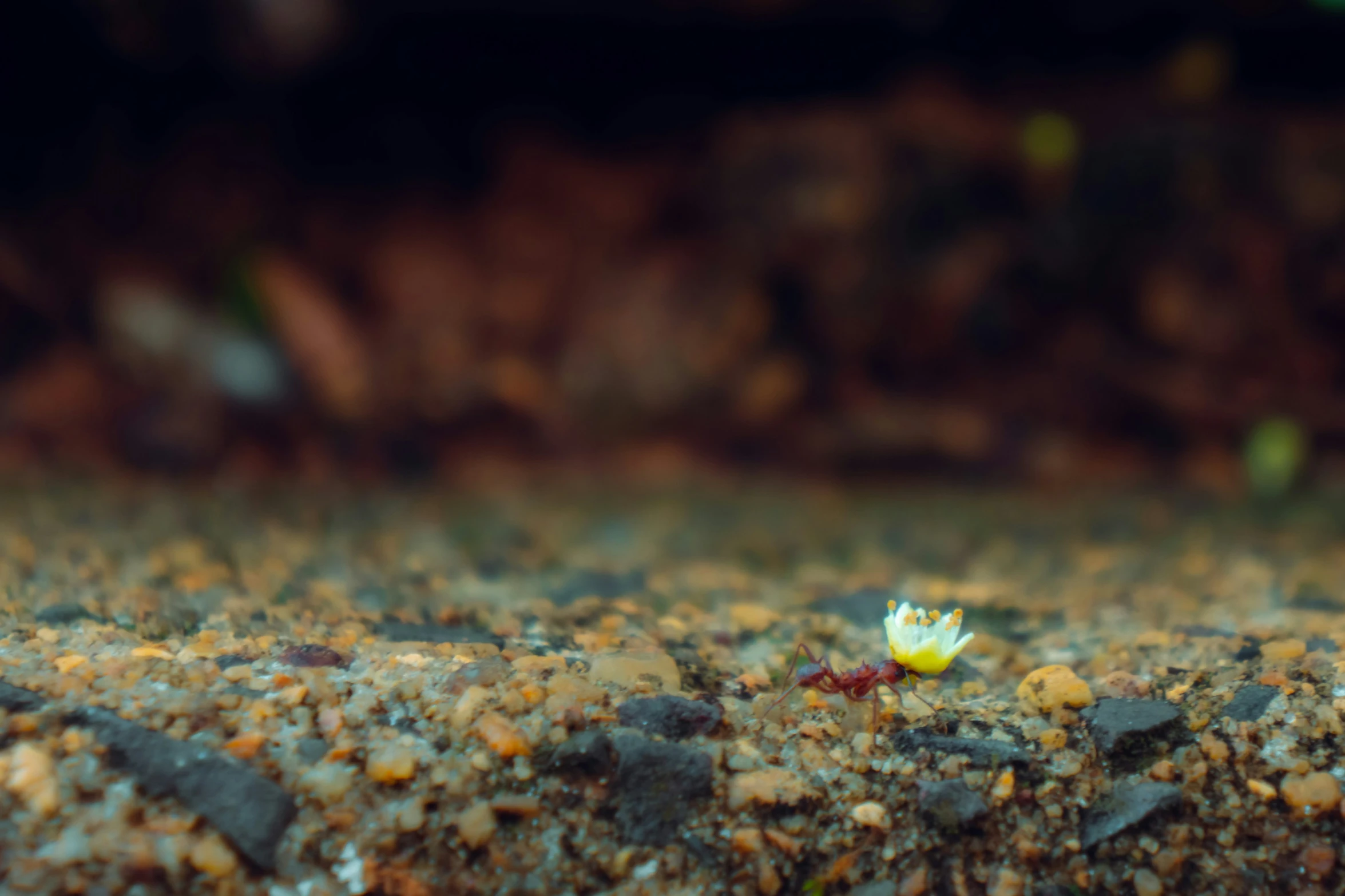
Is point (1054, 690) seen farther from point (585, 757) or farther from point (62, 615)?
point (62, 615)

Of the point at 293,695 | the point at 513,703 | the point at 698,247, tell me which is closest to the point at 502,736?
the point at 513,703

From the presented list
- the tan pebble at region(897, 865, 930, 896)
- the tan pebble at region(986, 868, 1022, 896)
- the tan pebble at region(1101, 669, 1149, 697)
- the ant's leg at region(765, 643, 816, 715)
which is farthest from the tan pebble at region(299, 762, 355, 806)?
the tan pebble at region(1101, 669, 1149, 697)

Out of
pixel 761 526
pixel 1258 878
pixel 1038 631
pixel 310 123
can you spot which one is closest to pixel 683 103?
pixel 310 123

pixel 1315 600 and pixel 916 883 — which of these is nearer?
pixel 916 883

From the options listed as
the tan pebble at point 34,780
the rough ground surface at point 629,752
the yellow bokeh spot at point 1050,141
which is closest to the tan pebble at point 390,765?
the rough ground surface at point 629,752

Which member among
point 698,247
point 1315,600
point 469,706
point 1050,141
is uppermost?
point 1050,141
